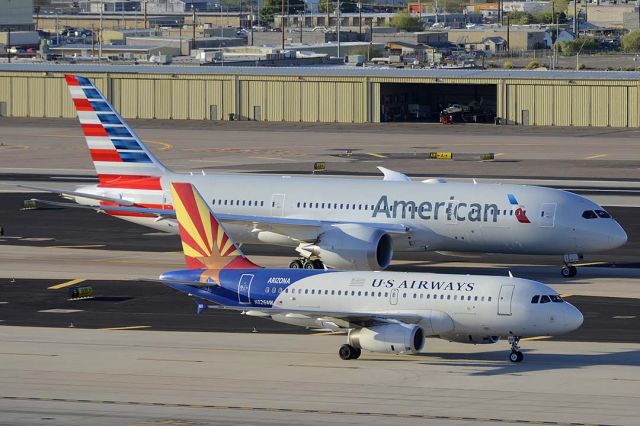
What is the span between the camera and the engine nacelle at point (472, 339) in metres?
47.8

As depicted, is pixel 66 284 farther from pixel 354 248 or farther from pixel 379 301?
pixel 379 301

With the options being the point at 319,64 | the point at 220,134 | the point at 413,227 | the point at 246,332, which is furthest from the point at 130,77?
the point at 246,332

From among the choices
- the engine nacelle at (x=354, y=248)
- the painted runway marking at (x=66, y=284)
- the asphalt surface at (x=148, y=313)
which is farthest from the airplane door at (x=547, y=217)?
the painted runway marking at (x=66, y=284)

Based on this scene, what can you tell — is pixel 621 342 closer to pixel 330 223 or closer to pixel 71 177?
pixel 330 223

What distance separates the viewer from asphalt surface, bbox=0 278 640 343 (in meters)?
56.4

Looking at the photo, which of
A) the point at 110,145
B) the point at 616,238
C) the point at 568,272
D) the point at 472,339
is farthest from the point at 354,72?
the point at 472,339

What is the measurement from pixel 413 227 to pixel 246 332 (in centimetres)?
1502

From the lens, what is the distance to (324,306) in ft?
162

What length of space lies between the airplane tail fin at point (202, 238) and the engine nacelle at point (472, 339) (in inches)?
320

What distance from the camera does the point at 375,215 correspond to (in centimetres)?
6919

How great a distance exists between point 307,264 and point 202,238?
621 inches

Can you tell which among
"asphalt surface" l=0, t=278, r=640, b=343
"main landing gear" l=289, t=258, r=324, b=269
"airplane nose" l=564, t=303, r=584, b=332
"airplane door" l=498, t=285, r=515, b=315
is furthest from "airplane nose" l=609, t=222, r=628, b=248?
"airplane door" l=498, t=285, r=515, b=315

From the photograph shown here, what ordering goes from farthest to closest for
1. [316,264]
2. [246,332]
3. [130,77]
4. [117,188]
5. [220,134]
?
[130,77] < [220,134] < [117,188] < [316,264] < [246,332]

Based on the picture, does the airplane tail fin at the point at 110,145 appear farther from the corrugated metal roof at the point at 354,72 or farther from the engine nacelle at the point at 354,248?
the corrugated metal roof at the point at 354,72
